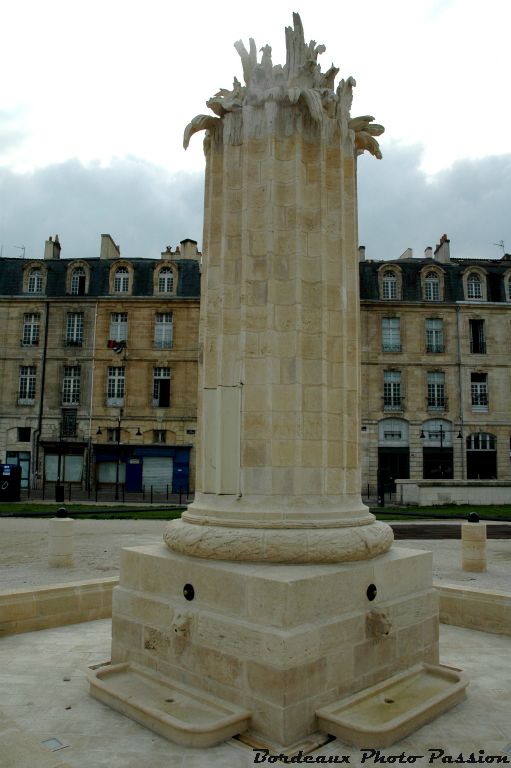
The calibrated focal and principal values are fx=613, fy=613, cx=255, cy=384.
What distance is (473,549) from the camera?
429 inches

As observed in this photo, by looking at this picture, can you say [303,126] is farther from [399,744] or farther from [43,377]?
[43,377]

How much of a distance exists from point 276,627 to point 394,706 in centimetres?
118

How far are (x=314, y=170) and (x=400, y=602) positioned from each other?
4130 millimetres

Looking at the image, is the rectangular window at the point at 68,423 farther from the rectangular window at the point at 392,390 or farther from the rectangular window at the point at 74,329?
the rectangular window at the point at 392,390

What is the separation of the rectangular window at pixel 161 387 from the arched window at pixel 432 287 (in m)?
17.5

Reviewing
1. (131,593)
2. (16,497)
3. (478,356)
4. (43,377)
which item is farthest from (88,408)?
(131,593)

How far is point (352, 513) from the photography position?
18.6 feet

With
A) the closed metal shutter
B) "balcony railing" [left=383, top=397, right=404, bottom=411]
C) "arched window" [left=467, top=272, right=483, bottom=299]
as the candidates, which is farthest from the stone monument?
"arched window" [left=467, top=272, right=483, bottom=299]

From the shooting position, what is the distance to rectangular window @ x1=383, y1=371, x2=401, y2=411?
1522 inches

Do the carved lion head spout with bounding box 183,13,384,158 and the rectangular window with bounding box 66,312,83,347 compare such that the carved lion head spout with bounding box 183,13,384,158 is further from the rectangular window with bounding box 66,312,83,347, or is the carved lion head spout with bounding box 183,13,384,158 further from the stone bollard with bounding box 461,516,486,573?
the rectangular window with bounding box 66,312,83,347

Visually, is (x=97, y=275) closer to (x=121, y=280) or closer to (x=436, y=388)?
(x=121, y=280)

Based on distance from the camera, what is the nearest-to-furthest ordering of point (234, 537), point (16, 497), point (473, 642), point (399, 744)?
point (399, 744)
point (234, 537)
point (473, 642)
point (16, 497)

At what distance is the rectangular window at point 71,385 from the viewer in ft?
127

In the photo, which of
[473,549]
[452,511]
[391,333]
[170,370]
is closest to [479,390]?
[391,333]
